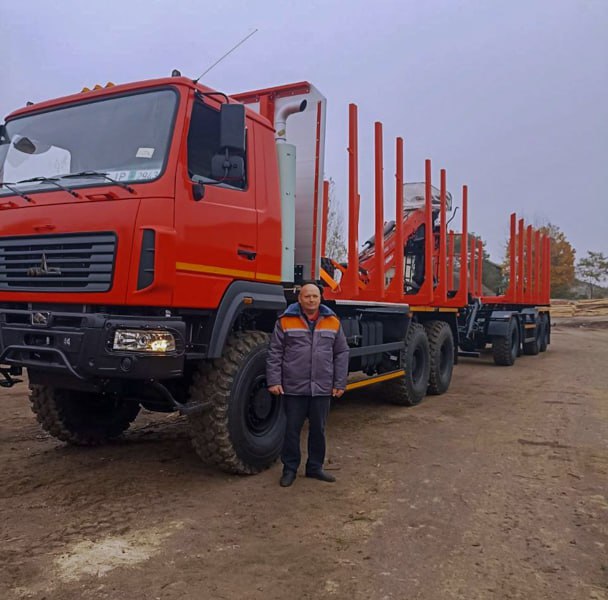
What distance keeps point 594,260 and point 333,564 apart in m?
48.8

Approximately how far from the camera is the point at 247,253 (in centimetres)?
447

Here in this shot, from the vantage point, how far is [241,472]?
4.47 meters

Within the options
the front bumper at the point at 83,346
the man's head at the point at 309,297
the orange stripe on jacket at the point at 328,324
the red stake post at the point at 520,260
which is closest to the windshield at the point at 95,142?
the front bumper at the point at 83,346

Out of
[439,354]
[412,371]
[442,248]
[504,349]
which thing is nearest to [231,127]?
[412,371]

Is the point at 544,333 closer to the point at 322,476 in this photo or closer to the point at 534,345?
the point at 534,345

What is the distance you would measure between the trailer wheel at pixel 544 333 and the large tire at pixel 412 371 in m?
9.52

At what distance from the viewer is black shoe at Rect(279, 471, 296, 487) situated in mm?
4340

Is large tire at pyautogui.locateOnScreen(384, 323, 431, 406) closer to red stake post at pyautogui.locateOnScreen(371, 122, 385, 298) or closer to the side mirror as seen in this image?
red stake post at pyautogui.locateOnScreen(371, 122, 385, 298)

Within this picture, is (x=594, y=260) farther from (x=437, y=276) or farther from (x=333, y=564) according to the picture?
(x=333, y=564)

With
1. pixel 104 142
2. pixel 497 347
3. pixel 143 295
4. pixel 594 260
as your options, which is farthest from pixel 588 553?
pixel 594 260

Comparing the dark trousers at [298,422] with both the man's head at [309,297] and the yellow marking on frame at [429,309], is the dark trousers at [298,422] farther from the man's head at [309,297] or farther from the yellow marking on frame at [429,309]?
the yellow marking on frame at [429,309]

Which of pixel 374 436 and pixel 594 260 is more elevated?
pixel 594 260

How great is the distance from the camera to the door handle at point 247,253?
4391 mm

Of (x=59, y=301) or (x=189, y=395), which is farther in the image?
(x=189, y=395)
